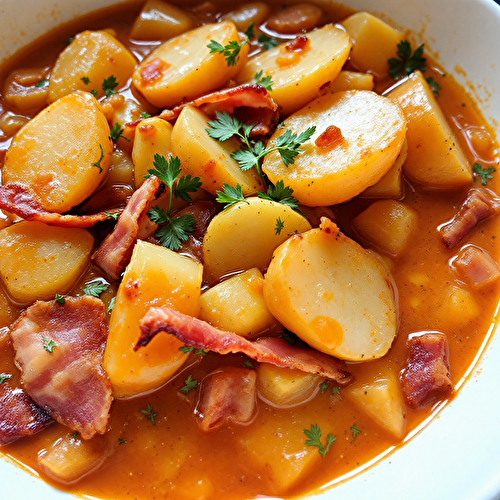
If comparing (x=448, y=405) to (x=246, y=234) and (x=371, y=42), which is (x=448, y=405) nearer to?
(x=246, y=234)

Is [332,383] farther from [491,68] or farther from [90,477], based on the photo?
[491,68]

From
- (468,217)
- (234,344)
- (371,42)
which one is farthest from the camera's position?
(371,42)

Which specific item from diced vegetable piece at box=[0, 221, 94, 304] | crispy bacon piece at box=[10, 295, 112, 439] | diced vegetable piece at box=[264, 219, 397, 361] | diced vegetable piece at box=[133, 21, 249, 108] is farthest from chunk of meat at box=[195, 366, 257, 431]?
diced vegetable piece at box=[133, 21, 249, 108]

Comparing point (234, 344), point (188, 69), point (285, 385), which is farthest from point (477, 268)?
point (188, 69)

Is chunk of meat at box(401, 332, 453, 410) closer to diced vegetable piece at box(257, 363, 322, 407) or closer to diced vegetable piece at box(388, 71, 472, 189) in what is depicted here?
diced vegetable piece at box(257, 363, 322, 407)

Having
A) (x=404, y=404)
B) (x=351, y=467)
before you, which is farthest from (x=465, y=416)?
(x=351, y=467)

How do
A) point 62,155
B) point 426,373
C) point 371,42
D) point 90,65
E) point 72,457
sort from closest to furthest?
point 72,457 → point 426,373 → point 62,155 → point 90,65 → point 371,42
